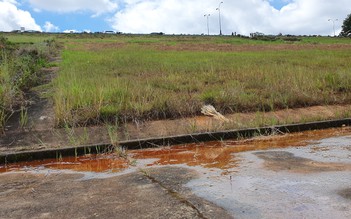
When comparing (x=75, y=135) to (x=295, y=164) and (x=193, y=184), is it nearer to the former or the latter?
(x=193, y=184)

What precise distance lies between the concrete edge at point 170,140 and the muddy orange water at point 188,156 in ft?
0.47

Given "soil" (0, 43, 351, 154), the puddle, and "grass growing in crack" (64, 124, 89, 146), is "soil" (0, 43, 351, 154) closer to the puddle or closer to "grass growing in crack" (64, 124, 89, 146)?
"grass growing in crack" (64, 124, 89, 146)

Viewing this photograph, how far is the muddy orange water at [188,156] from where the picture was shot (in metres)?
6.09

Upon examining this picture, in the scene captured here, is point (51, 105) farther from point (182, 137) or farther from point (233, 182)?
point (233, 182)

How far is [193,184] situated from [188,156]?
6.34 feet

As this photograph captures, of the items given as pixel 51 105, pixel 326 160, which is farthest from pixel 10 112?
pixel 326 160

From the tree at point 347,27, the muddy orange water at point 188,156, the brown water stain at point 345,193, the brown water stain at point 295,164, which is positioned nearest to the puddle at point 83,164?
the muddy orange water at point 188,156

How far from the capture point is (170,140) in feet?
25.2

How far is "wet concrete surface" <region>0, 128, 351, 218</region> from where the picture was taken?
3842 mm

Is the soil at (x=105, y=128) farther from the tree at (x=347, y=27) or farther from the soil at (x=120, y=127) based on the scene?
the tree at (x=347, y=27)

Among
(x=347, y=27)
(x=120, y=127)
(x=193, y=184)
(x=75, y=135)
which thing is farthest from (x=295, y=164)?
(x=347, y=27)

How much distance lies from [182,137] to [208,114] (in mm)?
1755

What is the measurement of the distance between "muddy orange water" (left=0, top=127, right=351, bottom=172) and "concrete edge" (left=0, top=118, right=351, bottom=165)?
0.14 meters

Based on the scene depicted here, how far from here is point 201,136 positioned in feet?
25.7
